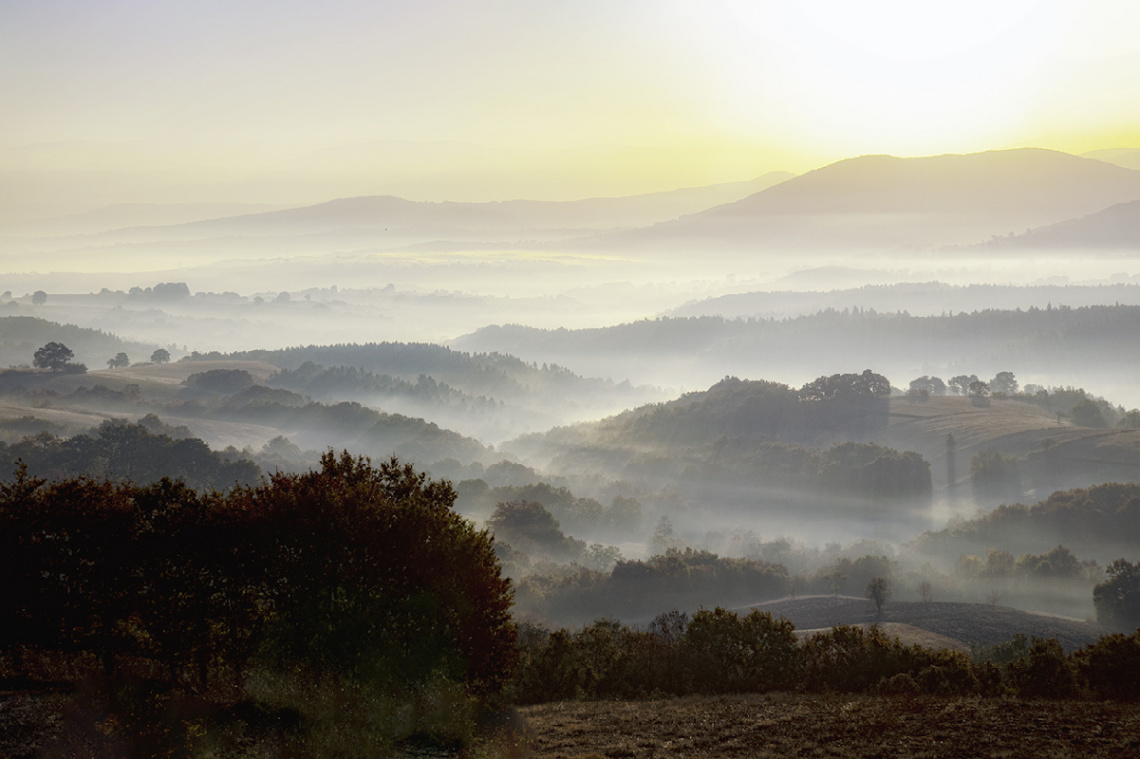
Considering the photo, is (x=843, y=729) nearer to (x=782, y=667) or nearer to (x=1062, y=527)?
(x=782, y=667)

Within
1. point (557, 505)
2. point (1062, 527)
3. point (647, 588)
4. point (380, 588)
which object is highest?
point (380, 588)

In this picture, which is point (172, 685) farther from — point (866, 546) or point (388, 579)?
point (866, 546)

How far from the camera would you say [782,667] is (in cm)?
4616

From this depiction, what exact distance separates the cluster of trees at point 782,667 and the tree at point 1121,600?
223 ft

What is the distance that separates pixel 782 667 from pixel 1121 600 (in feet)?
261

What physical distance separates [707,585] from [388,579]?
102292 mm

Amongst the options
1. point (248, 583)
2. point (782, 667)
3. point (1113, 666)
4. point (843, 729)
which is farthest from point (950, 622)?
point (248, 583)

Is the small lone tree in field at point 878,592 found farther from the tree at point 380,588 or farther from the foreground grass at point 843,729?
the tree at point 380,588

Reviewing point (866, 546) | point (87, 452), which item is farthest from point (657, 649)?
point (87, 452)

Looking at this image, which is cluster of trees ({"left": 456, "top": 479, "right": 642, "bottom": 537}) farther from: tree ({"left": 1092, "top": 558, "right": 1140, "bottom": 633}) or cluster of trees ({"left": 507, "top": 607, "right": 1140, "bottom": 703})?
cluster of trees ({"left": 507, "top": 607, "right": 1140, "bottom": 703})

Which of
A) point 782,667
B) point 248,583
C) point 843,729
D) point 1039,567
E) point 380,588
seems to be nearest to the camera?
point 380,588

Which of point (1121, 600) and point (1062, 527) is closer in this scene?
point (1121, 600)

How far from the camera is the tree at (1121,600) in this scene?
99.9 m

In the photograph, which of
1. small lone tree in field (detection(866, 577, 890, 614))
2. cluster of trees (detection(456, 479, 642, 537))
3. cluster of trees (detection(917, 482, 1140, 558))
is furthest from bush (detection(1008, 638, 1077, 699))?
→ cluster of trees (detection(456, 479, 642, 537))
